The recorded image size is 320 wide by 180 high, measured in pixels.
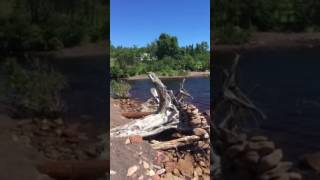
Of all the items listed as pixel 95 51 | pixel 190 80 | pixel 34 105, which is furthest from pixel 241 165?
pixel 34 105

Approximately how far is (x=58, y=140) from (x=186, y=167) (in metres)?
1.08

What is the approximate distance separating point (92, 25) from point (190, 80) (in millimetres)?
918

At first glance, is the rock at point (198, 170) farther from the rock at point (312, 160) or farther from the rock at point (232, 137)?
the rock at point (312, 160)

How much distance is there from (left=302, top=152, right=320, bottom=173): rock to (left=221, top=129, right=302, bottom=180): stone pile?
0.37 feet

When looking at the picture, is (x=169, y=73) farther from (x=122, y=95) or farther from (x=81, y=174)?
(x=81, y=174)

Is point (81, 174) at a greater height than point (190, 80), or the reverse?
point (190, 80)

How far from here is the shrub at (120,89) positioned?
161 inches

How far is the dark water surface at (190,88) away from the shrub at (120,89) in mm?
56

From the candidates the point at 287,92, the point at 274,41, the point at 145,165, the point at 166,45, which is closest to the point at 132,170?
the point at 145,165

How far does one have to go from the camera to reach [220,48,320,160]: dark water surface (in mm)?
3746

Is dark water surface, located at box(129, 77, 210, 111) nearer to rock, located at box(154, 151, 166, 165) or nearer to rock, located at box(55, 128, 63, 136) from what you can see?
rock, located at box(154, 151, 166, 165)

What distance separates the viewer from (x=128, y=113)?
410cm

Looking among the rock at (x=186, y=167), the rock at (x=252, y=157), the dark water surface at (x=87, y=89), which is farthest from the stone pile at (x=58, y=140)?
the rock at (x=252, y=157)

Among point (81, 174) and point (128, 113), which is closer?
point (81, 174)
